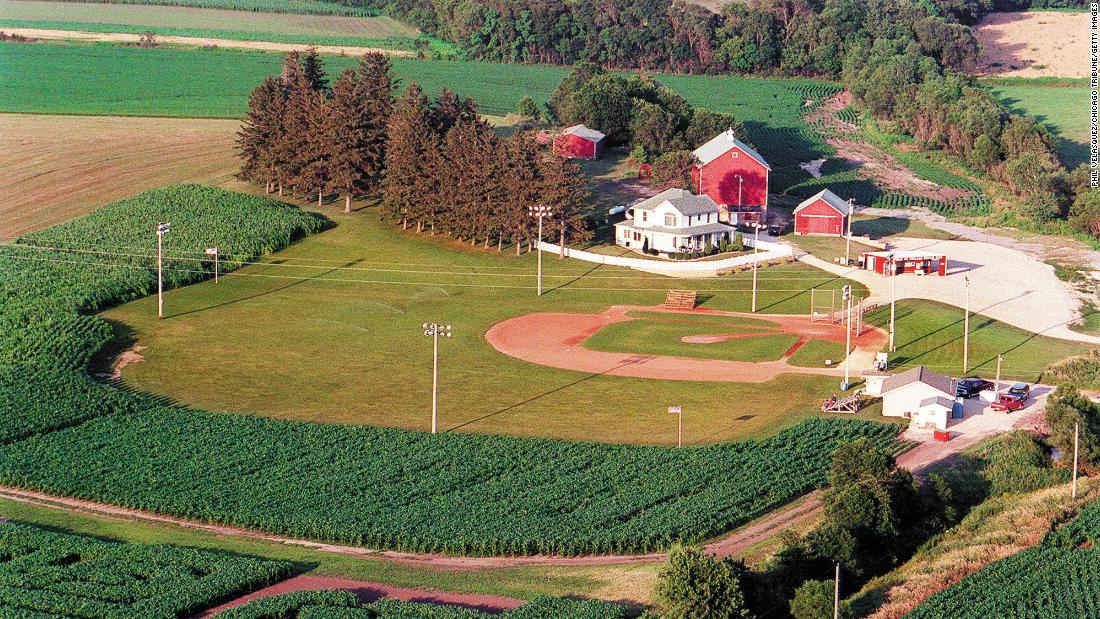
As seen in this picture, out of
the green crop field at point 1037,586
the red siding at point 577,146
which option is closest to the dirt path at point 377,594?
the green crop field at point 1037,586

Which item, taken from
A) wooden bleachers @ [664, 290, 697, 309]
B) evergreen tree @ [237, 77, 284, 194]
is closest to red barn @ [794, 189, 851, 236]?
wooden bleachers @ [664, 290, 697, 309]

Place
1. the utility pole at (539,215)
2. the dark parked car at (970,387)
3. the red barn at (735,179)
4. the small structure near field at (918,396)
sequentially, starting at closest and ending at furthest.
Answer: the small structure near field at (918,396), the dark parked car at (970,387), the utility pole at (539,215), the red barn at (735,179)

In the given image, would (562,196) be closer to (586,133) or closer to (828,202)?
(828,202)

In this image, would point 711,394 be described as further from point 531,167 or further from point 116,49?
point 116,49

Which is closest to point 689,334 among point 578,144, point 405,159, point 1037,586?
point 405,159

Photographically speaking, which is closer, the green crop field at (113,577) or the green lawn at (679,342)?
the green crop field at (113,577)

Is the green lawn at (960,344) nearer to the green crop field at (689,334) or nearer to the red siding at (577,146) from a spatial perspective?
the green crop field at (689,334)
